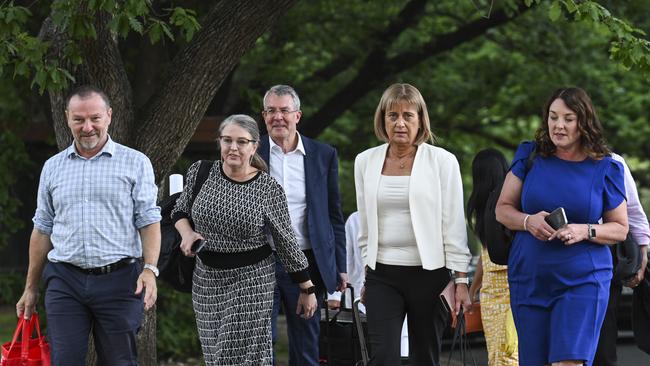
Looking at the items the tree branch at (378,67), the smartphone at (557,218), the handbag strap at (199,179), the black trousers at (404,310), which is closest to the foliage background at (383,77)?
the tree branch at (378,67)

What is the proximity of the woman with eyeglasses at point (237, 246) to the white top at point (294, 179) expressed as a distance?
1.91 ft

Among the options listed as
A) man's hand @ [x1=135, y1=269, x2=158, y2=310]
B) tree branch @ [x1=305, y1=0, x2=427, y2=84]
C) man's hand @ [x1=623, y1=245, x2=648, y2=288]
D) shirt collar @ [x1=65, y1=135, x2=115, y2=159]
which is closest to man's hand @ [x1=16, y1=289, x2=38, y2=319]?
man's hand @ [x1=135, y1=269, x2=158, y2=310]

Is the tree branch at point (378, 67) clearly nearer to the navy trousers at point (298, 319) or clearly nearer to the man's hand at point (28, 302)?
the navy trousers at point (298, 319)

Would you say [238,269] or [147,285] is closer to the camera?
[147,285]

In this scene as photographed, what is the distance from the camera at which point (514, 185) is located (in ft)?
19.7

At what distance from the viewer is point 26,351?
6.01 metres

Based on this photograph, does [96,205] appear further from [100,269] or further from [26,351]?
[26,351]

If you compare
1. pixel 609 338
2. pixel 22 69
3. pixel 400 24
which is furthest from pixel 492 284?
pixel 400 24

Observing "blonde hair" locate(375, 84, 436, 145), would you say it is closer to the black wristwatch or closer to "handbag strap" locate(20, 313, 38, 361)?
the black wristwatch

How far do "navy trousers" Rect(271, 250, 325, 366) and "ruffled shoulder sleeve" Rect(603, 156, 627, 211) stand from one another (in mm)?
2001

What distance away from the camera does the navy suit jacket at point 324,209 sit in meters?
7.17

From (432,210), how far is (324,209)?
1.05m

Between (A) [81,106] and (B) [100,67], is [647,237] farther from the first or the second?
(B) [100,67]

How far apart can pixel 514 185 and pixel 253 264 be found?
1.52 meters
